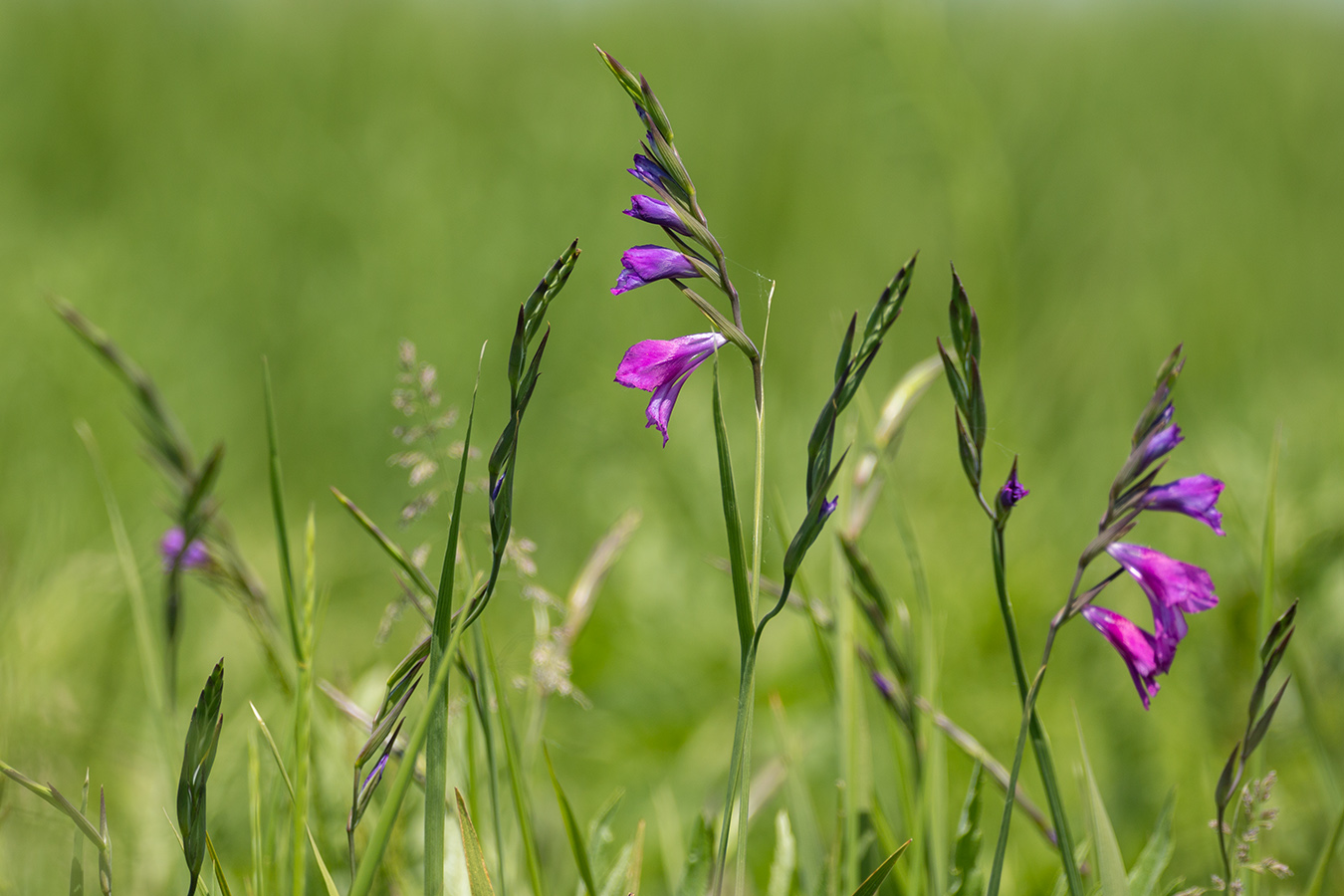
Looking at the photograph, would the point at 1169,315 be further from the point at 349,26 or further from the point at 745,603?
the point at 349,26

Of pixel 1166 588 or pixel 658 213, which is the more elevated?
pixel 658 213

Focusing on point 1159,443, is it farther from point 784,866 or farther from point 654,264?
point 784,866

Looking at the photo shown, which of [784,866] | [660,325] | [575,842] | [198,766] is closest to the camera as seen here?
[198,766]

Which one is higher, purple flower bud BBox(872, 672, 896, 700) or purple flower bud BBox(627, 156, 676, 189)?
purple flower bud BBox(627, 156, 676, 189)

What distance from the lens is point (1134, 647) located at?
376 millimetres

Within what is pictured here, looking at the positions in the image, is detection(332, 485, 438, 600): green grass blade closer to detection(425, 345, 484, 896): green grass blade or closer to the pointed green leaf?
detection(425, 345, 484, 896): green grass blade

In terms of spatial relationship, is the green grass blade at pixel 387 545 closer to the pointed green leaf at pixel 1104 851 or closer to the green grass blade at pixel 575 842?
the green grass blade at pixel 575 842

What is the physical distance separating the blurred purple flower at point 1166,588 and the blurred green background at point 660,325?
0.16 feet

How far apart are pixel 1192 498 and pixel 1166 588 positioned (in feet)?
0.13

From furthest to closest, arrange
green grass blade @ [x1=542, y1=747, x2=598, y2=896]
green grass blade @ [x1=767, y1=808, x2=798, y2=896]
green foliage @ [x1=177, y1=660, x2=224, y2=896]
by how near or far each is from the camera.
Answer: green grass blade @ [x1=767, y1=808, x2=798, y2=896]
green grass blade @ [x1=542, y1=747, x2=598, y2=896]
green foliage @ [x1=177, y1=660, x2=224, y2=896]

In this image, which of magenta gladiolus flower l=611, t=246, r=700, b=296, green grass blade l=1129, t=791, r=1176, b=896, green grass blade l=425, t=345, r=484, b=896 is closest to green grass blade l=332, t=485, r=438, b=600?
green grass blade l=425, t=345, r=484, b=896

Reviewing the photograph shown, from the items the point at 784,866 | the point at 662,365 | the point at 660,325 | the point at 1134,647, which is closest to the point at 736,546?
the point at 662,365

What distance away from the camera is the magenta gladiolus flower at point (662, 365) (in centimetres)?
34

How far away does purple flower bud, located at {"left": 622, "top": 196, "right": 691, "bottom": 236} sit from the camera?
32cm
